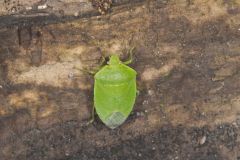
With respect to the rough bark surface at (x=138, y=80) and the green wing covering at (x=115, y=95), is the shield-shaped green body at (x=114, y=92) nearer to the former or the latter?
the green wing covering at (x=115, y=95)

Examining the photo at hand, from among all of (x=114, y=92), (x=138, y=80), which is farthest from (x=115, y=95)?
(x=138, y=80)

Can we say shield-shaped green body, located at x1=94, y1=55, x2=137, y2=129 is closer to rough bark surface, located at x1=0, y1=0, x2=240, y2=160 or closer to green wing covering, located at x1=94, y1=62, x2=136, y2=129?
green wing covering, located at x1=94, y1=62, x2=136, y2=129

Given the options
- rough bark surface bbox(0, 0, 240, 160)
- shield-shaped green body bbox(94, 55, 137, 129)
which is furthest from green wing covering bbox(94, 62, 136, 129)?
rough bark surface bbox(0, 0, 240, 160)

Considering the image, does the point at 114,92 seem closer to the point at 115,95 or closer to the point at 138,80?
the point at 115,95

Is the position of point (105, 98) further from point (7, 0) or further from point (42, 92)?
point (7, 0)

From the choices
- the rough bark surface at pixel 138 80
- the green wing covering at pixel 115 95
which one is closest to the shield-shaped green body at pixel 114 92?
the green wing covering at pixel 115 95
